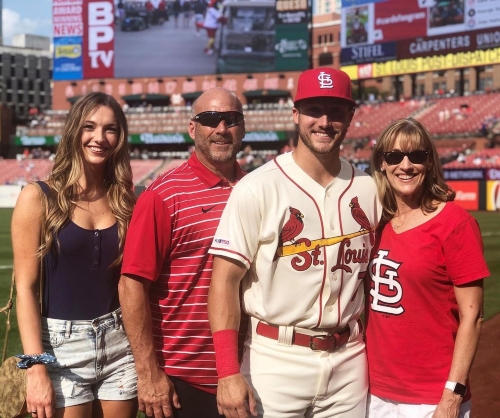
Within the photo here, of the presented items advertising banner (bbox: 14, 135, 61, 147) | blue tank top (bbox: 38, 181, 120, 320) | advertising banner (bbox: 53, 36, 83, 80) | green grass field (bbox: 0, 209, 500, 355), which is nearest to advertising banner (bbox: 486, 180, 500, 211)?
green grass field (bbox: 0, 209, 500, 355)

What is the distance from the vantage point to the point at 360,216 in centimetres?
320

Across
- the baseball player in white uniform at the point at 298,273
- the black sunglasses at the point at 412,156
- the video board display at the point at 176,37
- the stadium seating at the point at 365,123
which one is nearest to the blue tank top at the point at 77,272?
the baseball player in white uniform at the point at 298,273

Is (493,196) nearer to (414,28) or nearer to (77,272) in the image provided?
(414,28)

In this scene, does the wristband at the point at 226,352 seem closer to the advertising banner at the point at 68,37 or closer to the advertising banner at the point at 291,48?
the advertising banner at the point at 291,48

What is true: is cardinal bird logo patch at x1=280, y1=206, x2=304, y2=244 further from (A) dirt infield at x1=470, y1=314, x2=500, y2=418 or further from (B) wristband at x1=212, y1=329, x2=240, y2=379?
(A) dirt infield at x1=470, y1=314, x2=500, y2=418

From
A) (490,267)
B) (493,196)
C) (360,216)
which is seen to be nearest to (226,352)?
(360,216)

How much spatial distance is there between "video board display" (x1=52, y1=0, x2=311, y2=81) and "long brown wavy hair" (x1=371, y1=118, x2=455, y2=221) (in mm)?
48450

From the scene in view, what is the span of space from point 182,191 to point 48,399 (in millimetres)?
1062

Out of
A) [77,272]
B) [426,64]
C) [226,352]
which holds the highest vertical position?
[426,64]

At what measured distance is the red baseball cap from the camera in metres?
3.04

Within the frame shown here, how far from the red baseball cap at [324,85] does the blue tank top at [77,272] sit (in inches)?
43.0

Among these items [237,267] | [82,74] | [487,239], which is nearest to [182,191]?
[237,267]

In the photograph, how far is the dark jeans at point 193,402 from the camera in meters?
3.23

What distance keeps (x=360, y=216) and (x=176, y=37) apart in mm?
53268
